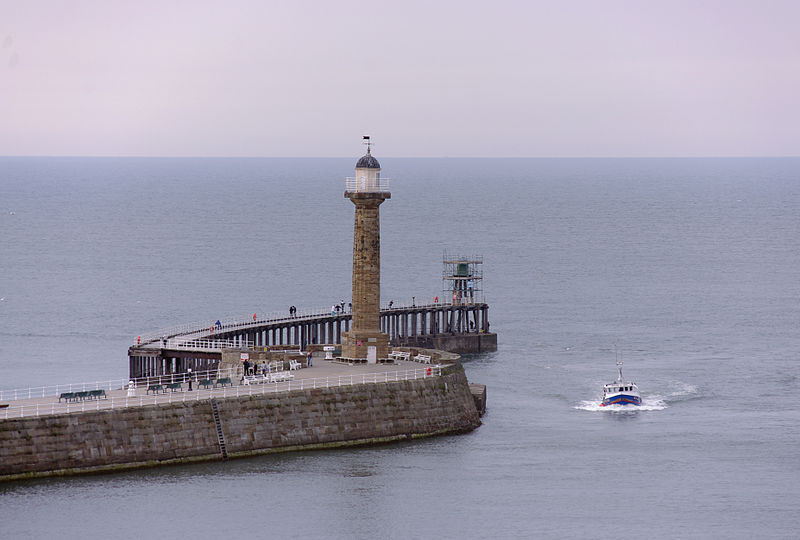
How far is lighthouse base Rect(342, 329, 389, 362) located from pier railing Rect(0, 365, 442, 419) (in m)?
3.23

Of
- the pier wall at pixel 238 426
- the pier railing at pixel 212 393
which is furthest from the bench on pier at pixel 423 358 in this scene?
the pier wall at pixel 238 426

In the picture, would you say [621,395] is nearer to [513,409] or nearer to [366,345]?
[513,409]

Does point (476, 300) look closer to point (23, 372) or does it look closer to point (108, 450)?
point (23, 372)

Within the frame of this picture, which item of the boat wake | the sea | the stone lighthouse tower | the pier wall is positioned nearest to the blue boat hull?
the boat wake

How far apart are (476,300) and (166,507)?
60515 mm

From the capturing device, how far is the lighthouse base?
7944 cm

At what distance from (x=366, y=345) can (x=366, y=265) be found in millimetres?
4023

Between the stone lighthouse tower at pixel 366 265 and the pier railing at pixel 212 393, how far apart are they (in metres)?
3.50

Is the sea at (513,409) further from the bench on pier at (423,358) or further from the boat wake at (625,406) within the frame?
the bench on pier at (423,358)

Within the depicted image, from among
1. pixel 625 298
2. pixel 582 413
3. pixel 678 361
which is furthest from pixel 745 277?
pixel 582 413

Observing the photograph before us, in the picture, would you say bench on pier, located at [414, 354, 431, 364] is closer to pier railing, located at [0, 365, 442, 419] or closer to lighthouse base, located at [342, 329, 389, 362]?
lighthouse base, located at [342, 329, 389, 362]

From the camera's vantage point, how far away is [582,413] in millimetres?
80750

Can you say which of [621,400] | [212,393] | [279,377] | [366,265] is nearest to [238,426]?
[212,393]

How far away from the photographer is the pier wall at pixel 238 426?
2445 inches
